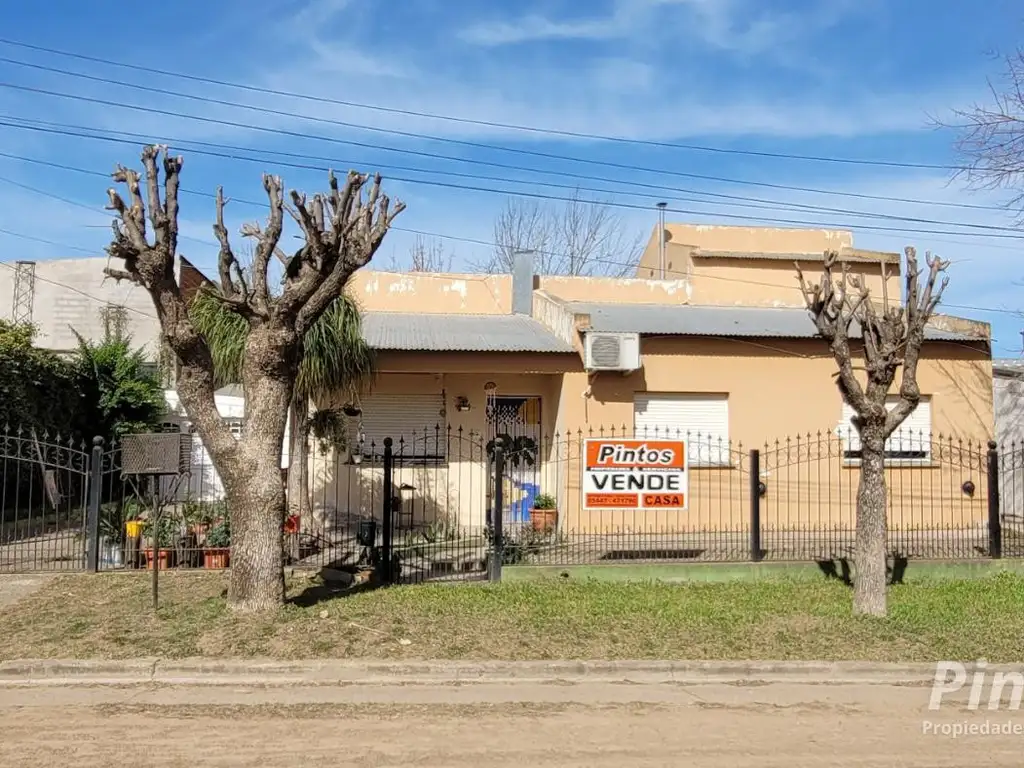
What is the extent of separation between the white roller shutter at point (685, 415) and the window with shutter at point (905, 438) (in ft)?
6.53

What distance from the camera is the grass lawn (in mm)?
7688

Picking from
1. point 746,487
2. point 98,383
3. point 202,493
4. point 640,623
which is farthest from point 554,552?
point 98,383

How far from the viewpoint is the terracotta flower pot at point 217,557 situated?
433 inches

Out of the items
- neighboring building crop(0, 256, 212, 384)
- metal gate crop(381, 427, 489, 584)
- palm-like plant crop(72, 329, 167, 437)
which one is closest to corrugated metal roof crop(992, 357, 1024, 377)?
metal gate crop(381, 427, 489, 584)

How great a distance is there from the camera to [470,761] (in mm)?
5301

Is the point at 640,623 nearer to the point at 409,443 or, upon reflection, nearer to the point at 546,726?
the point at 546,726

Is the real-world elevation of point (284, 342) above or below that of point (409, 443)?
above

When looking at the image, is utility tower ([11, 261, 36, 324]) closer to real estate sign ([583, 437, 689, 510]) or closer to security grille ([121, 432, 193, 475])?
security grille ([121, 432, 193, 475])

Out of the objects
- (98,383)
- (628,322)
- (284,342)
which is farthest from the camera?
(98,383)

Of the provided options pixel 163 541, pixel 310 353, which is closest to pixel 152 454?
pixel 163 541

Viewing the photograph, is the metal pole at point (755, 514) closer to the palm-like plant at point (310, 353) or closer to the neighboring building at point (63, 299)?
the palm-like plant at point (310, 353)

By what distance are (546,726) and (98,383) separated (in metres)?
15.6

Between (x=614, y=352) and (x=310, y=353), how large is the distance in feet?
15.5

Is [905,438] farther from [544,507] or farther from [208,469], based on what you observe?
[208,469]
